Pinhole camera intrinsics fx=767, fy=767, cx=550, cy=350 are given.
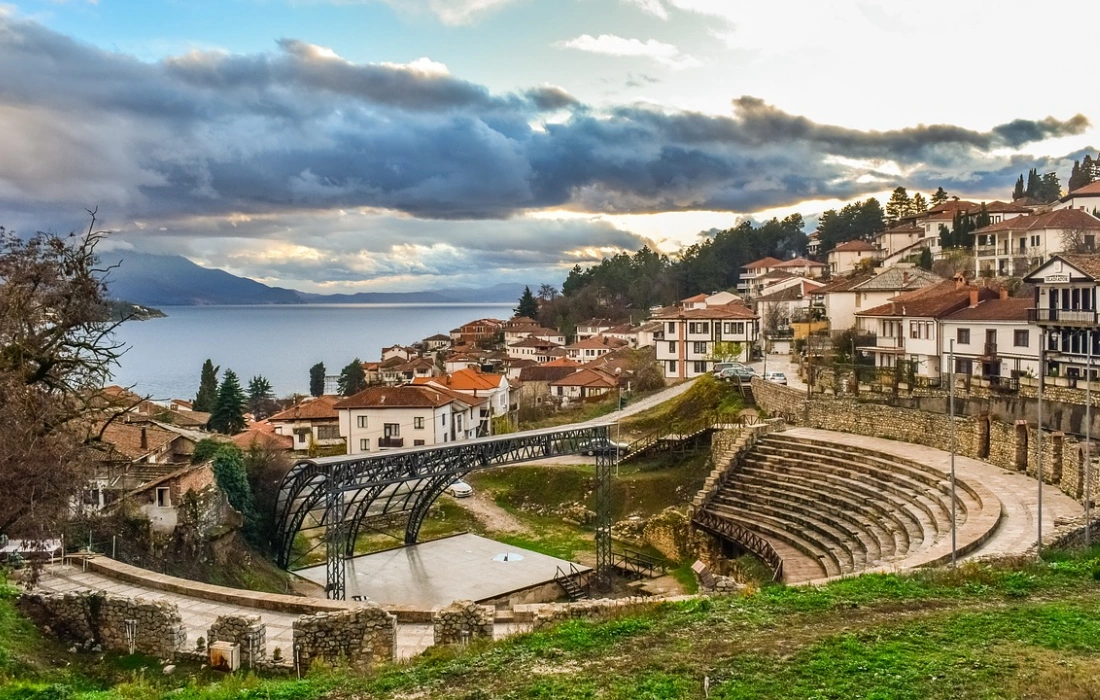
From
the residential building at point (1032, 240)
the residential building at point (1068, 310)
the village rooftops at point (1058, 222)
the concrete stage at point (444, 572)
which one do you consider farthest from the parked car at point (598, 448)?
the village rooftops at point (1058, 222)

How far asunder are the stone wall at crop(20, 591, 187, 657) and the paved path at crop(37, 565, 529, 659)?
1.67ft

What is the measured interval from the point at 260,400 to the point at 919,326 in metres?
86.3

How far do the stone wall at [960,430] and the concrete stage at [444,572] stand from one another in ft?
45.4

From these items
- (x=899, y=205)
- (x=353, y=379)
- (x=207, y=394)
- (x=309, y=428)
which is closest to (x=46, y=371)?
(x=309, y=428)

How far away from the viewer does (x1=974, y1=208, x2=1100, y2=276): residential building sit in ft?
180

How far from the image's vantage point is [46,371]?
1725 cm

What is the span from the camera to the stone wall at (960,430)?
2288cm

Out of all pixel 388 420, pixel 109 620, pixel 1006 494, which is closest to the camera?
pixel 109 620

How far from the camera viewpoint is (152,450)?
3170cm

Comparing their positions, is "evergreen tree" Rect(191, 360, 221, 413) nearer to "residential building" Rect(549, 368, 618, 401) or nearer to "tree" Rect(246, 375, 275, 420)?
"tree" Rect(246, 375, 275, 420)

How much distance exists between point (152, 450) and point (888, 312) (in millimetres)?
40494

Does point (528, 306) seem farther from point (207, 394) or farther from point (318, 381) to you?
point (207, 394)

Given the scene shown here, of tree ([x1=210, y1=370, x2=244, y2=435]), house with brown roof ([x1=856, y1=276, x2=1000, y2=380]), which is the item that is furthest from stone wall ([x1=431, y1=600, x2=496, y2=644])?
tree ([x1=210, y1=370, x2=244, y2=435])

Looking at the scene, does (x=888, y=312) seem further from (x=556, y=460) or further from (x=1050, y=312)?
(x=556, y=460)
